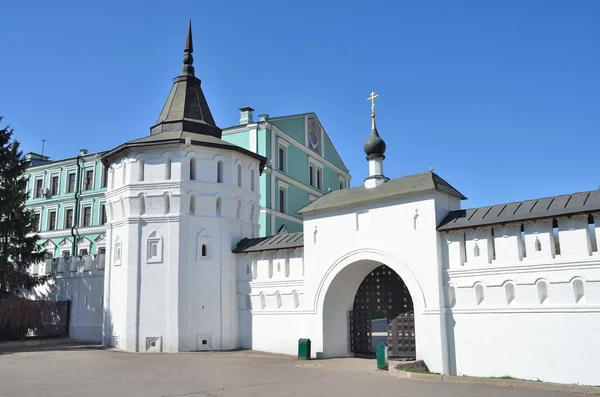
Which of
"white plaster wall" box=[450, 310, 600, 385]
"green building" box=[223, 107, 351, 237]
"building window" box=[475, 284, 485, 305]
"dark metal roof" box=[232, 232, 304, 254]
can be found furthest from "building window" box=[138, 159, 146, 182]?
"building window" box=[475, 284, 485, 305]

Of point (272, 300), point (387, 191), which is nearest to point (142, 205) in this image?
point (272, 300)

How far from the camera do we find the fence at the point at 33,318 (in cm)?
2218

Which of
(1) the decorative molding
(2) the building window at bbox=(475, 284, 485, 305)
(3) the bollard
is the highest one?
(1) the decorative molding

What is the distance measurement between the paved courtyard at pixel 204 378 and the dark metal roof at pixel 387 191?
14.6 ft

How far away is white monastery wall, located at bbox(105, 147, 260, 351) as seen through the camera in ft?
61.9

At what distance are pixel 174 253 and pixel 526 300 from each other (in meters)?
11.5

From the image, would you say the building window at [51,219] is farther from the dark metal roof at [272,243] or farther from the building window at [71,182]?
the dark metal roof at [272,243]

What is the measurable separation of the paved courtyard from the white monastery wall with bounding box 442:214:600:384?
140cm

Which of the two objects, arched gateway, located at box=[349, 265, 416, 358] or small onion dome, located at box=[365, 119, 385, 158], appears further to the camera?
small onion dome, located at box=[365, 119, 385, 158]

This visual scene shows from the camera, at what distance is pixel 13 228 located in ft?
81.4

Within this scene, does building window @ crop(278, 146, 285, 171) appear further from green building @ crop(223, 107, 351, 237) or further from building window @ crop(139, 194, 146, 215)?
building window @ crop(139, 194, 146, 215)

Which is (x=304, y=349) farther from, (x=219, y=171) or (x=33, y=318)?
(x=33, y=318)

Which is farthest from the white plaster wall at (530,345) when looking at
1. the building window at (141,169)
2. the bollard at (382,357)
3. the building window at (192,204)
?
the building window at (141,169)

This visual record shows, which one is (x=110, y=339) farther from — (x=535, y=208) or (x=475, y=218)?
(x=535, y=208)
